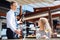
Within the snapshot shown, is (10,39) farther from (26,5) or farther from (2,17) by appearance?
(26,5)

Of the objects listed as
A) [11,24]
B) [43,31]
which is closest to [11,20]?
[11,24]

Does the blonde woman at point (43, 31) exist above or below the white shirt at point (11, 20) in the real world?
below

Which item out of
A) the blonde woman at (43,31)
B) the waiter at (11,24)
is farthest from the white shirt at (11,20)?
the blonde woman at (43,31)

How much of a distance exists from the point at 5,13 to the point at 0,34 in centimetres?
52

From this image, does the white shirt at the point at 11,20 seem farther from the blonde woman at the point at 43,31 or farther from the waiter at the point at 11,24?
the blonde woman at the point at 43,31

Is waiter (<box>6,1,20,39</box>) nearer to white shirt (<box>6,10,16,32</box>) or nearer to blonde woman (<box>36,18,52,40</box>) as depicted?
white shirt (<box>6,10,16,32</box>)

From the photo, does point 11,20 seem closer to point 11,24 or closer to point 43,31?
point 11,24

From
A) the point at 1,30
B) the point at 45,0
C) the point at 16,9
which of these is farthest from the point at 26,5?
the point at 1,30

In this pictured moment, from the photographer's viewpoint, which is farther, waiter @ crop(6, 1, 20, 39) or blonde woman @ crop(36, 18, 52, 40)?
waiter @ crop(6, 1, 20, 39)

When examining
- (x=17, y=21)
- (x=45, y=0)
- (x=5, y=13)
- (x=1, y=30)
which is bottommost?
(x=1, y=30)

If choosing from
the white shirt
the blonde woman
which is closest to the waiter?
the white shirt

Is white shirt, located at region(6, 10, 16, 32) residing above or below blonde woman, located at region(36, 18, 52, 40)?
above

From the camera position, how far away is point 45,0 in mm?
3225

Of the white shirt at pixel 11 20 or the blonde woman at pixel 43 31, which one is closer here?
the blonde woman at pixel 43 31
